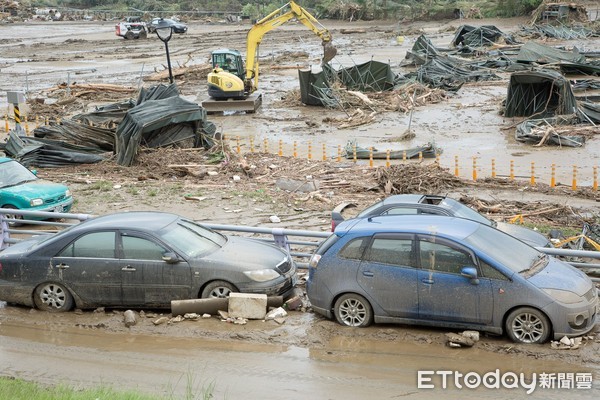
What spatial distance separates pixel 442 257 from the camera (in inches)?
431

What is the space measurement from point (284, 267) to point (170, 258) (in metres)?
1.72

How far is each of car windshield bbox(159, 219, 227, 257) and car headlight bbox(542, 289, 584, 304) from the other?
4929 millimetres

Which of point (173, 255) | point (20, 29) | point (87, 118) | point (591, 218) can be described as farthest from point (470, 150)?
point (20, 29)

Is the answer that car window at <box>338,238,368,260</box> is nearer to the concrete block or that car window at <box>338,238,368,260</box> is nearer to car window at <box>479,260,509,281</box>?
the concrete block

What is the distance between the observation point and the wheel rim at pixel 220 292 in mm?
12198

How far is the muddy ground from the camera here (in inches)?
398

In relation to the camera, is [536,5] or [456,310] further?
[536,5]

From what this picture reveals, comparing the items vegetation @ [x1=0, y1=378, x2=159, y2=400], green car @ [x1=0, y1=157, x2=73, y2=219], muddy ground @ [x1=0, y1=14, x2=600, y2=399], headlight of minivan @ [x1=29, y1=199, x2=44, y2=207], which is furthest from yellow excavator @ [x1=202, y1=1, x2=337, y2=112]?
vegetation @ [x1=0, y1=378, x2=159, y2=400]

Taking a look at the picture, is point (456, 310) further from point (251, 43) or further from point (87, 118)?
point (251, 43)

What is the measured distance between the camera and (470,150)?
1161 inches

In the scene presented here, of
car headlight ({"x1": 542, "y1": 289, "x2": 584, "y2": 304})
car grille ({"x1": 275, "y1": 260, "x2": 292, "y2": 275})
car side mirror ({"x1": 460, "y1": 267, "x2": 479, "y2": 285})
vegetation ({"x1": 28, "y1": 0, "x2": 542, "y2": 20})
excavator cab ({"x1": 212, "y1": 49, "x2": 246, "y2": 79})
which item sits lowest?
car grille ({"x1": 275, "y1": 260, "x2": 292, "y2": 275})

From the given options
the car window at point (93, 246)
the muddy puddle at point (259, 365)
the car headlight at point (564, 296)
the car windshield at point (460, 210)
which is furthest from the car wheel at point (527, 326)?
the car window at point (93, 246)

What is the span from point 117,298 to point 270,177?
11.9 meters

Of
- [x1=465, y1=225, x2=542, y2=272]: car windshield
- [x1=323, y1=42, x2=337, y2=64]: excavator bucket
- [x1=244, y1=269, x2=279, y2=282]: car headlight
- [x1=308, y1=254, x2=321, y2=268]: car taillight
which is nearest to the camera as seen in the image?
[x1=465, y1=225, x2=542, y2=272]: car windshield
